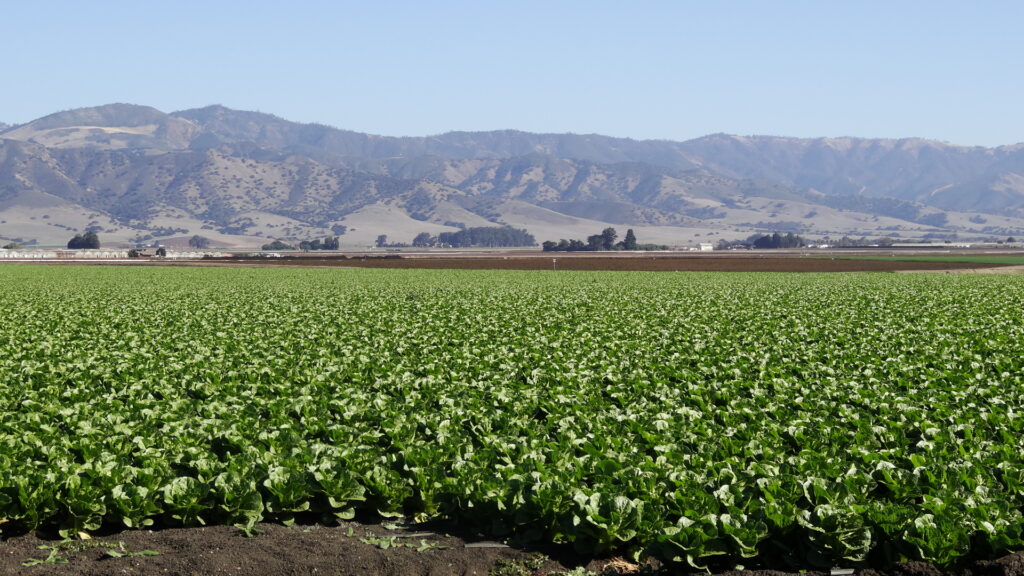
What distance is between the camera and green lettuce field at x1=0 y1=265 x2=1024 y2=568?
9930 millimetres

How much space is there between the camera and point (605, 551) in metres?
10.0

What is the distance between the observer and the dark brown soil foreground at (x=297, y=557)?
9.34 m

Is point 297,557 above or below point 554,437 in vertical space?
below

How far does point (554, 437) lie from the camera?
46.5 feet

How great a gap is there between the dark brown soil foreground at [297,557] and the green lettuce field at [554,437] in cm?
26

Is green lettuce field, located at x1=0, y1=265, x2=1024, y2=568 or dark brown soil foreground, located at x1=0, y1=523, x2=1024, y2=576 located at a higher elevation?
green lettuce field, located at x1=0, y1=265, x2=1024, y2=568

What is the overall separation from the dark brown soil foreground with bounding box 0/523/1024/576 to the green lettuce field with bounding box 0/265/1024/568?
0.26 m

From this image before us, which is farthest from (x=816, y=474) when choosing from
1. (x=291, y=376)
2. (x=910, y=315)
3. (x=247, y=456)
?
(x=910, y=315)

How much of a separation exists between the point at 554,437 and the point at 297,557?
17.4ft

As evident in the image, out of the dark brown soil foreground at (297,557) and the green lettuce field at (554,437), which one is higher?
the green lettuce field at (554,437)

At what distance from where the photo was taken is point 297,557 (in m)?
9.62

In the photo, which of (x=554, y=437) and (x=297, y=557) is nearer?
(x=297, y=557)

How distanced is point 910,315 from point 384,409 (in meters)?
26.0

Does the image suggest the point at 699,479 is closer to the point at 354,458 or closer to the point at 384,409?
the point at 354,458
